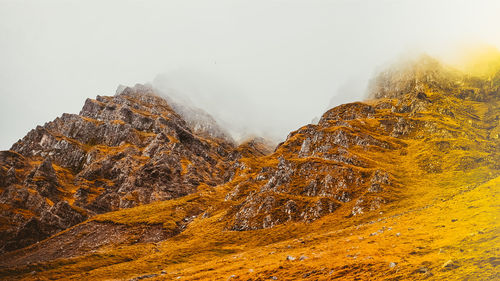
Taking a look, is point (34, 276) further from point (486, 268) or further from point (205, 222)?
point (486, 268)

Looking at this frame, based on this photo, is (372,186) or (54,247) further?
(54,247)

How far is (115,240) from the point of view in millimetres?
136125

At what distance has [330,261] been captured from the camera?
46094 millimetres

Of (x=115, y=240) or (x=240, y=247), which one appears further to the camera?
(x=115, y=240)

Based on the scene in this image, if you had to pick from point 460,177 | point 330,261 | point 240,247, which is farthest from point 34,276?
point 460,177

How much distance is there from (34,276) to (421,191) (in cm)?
14488

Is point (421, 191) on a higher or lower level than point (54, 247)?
lower

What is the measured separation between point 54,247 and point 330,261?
139 metres

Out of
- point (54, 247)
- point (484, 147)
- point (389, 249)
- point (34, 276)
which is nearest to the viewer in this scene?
point (389, 249)

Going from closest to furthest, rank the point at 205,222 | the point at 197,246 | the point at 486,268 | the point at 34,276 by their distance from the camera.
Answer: the point at 486,268 < the point at 34,276 < the point at 197,246 < the point at 205,222

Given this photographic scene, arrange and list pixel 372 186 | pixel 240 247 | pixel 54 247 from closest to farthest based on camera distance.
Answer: pixel 240 247, pixel 372 186, pixel 54 247

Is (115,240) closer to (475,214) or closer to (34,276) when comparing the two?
(34,276)

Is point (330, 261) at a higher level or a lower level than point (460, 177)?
higher

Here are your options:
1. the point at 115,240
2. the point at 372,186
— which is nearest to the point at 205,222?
the point at 115,240
